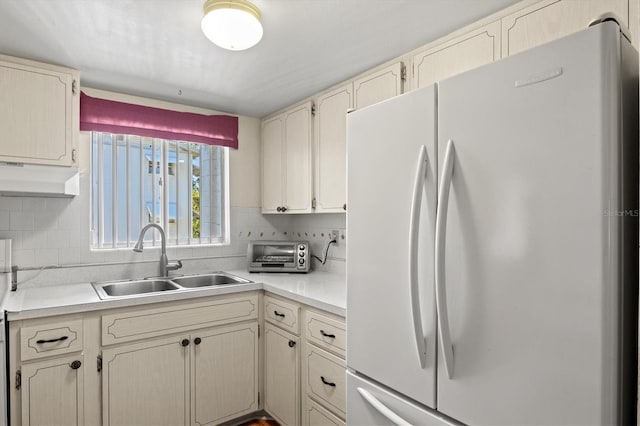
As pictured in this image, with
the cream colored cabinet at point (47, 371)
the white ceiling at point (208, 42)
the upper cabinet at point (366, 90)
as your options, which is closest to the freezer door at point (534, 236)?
the upper cabinet at point (366, 90)

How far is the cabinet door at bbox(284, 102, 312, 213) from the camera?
268cm

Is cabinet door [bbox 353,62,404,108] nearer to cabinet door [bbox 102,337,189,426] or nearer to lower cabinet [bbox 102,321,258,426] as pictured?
lower cabinet [bbox 102,321,258,426]

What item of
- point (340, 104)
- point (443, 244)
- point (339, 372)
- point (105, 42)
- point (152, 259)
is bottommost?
point (339, 372)

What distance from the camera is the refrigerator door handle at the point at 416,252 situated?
1.09 metres

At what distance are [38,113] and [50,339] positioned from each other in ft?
4.01

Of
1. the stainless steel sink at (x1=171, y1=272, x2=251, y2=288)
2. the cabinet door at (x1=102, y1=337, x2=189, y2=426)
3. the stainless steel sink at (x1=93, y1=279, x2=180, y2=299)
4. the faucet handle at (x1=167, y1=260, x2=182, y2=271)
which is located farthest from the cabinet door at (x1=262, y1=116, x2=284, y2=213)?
the cabinet door at (x1=102, y1=337, x2=189, y2=426)

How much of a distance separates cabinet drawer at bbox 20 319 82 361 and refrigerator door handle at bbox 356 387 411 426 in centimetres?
147

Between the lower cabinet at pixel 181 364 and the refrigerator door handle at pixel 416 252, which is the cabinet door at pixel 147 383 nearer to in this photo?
the lower cabinet at pixel 181 364

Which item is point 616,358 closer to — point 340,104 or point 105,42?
point 340,104

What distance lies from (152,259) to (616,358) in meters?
2.70

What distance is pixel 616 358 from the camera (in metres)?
0.77

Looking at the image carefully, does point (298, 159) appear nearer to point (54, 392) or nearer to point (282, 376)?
point (282, 376)

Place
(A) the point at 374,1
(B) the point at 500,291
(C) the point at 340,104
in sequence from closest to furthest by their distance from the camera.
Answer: (B) the point at 500,291
(A) the point at 374,1
(C) the point at 340,104

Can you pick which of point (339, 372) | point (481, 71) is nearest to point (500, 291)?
point (481, 71)
